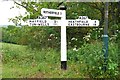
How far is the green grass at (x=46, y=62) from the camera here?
5.02m

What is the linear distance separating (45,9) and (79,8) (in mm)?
701

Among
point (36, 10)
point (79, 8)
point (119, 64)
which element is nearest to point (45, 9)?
point (36, 10)

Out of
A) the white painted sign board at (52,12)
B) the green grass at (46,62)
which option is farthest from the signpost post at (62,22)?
the green grass at (46,62)

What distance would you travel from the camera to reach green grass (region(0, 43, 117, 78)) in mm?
5016

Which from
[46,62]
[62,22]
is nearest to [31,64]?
[46,62]

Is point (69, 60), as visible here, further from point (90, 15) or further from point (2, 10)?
point (2, 10)

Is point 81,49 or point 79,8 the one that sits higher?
point 79,8

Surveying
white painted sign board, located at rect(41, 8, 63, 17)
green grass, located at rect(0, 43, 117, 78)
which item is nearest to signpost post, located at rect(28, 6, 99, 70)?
white painted sign board, located at rect(41, 8, 63, 17)

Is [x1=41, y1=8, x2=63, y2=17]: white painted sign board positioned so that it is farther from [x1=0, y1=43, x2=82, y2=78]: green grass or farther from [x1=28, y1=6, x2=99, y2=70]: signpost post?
[x1=0, y1=43, x2=82, y2=78]: green grass

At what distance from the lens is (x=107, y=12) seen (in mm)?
5172

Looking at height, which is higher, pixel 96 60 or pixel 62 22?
pixel 62 22

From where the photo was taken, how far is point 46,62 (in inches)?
211

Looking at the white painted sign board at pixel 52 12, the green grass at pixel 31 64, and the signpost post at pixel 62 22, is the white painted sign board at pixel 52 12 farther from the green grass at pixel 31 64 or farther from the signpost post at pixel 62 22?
the green grass at pixel 31 64

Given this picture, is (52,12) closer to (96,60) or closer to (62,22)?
(62,22)
